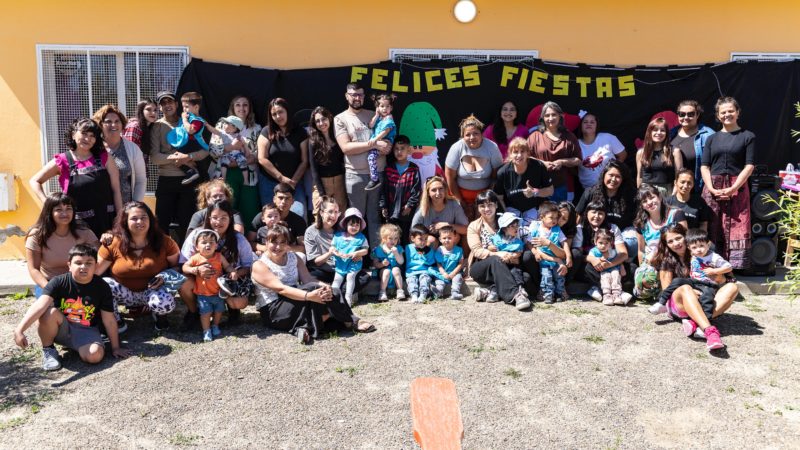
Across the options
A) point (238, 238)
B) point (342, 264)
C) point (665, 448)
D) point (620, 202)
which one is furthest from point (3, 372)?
point (620, 202)

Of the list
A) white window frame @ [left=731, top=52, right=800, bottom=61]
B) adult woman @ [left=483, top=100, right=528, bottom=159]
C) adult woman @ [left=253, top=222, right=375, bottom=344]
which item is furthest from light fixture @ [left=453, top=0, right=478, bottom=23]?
adult woman @ [left=253, top=222, right=375, bottom=344]

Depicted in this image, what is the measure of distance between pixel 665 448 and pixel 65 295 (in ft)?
13.1

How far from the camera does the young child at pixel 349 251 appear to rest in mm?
5973

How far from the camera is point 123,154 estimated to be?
231 inches

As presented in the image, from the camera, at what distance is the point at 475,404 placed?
414 centimetres

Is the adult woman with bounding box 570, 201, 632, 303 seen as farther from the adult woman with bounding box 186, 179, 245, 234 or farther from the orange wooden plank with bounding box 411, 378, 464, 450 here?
the orange wooden plank with bounding box 411, 378, 464, 450

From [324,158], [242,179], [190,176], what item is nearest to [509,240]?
[324,158]

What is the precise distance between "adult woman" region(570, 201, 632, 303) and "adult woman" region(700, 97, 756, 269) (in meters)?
1.10

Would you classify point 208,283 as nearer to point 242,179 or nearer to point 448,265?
point 242,179

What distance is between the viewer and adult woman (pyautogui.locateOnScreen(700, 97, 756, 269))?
6301 mm

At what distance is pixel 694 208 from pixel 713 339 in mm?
1827

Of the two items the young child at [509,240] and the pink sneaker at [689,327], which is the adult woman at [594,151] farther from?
the pink sneaker at [689,327]

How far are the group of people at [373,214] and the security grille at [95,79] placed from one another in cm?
94

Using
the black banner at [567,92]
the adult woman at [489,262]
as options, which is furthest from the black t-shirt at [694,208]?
the adult woman at [489,262]
